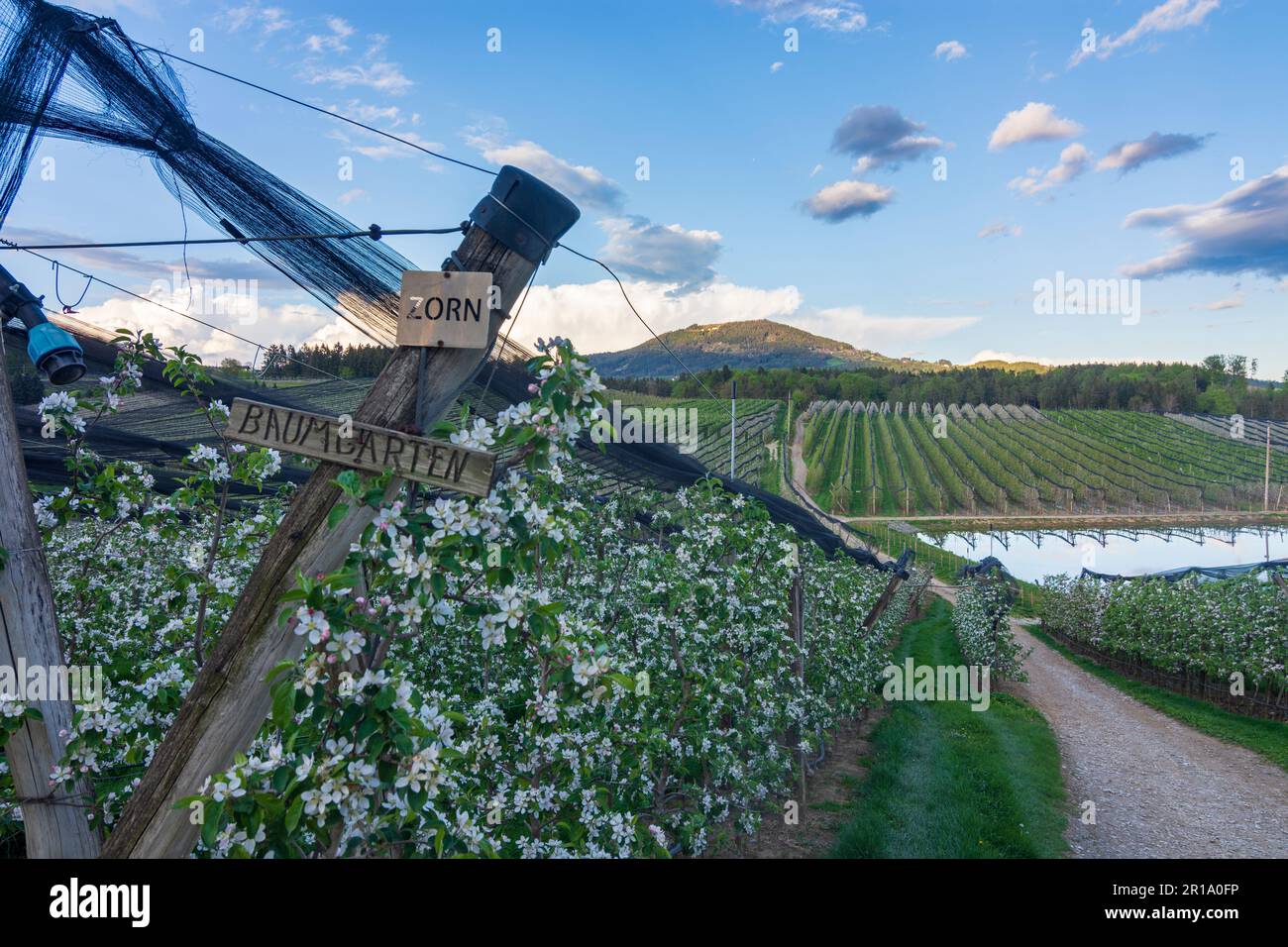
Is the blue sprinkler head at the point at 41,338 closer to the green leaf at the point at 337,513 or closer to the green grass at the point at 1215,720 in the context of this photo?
the green leaf at the point at 337,513

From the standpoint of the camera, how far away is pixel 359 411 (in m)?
1.82

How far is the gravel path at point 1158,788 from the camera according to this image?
728cm

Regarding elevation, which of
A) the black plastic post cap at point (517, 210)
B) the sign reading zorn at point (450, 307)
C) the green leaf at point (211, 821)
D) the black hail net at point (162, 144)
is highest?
the black hail net at point (162, 144)

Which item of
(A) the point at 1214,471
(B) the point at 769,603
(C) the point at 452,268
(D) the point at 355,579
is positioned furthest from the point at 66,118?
(A) the point at 1214,471

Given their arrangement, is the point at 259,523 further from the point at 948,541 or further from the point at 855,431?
the point at 855,431

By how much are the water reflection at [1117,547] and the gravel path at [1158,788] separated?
27.5 m

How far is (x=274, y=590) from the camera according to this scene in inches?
70.6

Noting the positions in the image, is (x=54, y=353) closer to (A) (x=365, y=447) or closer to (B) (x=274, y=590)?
(B) (x=274, y=590)

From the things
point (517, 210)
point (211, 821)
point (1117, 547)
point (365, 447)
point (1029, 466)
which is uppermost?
point (1029, 466)

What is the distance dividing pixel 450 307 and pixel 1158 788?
11.5 m

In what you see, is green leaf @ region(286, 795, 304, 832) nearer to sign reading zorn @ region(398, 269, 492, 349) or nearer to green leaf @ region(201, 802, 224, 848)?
green leaf @ region(201, 802, 224, 848)

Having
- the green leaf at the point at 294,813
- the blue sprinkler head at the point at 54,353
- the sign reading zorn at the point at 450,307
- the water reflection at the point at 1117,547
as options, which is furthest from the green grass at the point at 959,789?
the water reflection at the point at 1117,547

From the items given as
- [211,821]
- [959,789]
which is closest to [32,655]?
[211,821]

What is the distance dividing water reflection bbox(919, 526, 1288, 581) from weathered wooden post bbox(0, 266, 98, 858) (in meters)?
42.0
